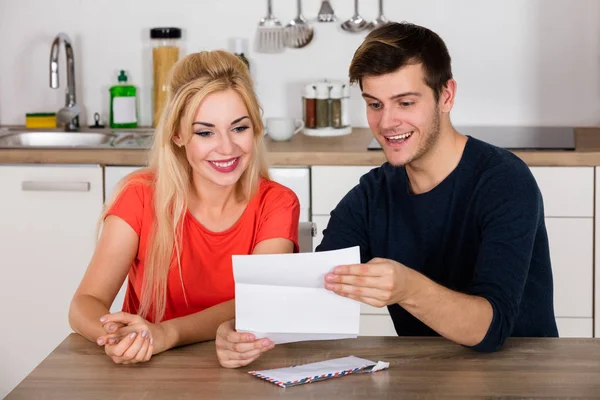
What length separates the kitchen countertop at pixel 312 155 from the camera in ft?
9.03

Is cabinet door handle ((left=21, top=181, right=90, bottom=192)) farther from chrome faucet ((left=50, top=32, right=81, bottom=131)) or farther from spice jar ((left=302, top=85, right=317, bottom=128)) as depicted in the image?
spice jar ((left=302, top=85, right=317, bottom=128))

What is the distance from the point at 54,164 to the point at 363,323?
1.07 metres

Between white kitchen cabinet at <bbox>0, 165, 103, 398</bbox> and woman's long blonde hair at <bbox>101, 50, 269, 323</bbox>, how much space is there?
97 cm

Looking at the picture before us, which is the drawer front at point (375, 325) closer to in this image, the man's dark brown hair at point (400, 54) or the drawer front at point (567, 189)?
the drawer front at point (567, 189)

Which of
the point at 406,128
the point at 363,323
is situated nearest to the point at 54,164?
the point at 363,323

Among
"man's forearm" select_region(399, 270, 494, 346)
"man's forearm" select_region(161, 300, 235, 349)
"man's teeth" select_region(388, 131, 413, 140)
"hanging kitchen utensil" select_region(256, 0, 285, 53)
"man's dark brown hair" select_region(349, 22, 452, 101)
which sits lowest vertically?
"man's forearm" select_region(161, 300, 235, 349)

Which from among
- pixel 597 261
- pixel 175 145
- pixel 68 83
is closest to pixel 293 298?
pixel 175 145

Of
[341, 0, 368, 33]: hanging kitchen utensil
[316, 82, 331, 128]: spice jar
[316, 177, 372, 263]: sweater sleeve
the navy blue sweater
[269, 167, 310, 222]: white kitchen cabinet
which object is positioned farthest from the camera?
[341, 0, 368, 33]: hanging kitchen utensil

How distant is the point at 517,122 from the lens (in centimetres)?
337

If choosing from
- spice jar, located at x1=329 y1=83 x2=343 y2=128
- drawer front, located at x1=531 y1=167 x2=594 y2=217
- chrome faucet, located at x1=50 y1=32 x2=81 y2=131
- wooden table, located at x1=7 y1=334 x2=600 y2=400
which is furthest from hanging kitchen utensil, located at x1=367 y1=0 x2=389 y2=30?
wooden table, located at x1=7 y1=334 x2=600 y2=400

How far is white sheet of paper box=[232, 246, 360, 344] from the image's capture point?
56.0 inches

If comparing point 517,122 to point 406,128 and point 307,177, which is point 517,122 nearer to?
point 307,177

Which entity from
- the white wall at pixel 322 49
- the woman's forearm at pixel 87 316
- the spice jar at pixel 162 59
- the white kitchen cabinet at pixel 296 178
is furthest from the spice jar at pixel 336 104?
the woman's forearm at pixel 87 316

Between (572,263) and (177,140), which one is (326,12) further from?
(177,140)
